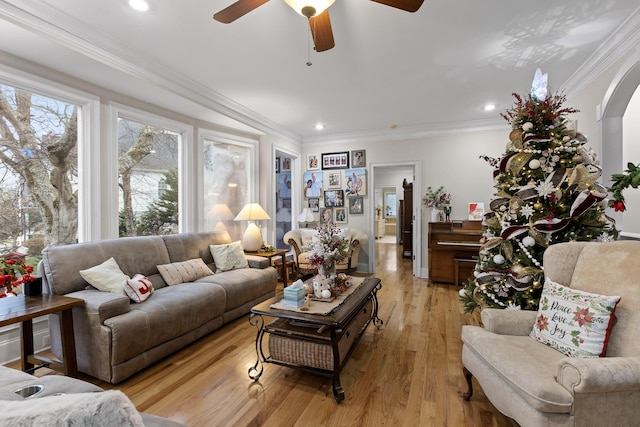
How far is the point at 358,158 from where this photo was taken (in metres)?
5.89

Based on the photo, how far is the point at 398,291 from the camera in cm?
461

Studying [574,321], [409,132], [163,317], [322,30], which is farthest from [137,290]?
[409,132]

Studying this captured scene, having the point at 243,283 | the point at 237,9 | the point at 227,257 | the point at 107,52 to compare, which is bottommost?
the point at 243,283

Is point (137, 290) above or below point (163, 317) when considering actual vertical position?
above

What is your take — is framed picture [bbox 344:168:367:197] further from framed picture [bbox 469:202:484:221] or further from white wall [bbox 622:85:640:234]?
white wall [bbox 622:85:640:234]

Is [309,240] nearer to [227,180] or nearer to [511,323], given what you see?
[227,180]

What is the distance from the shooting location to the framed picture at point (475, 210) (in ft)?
16.5

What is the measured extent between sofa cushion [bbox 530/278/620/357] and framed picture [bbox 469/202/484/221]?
11.1 ft

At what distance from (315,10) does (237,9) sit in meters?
0.51

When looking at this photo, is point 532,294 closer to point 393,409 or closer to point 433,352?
point 433,352

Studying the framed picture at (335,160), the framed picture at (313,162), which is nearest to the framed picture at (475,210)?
the framed picture at (335,160)

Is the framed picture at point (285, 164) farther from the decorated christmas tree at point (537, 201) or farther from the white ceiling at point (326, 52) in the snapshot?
the decorated christmas tree at point (537, 201)

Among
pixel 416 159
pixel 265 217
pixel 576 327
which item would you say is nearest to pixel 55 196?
pixel 265 217

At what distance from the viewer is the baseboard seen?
2.43m
